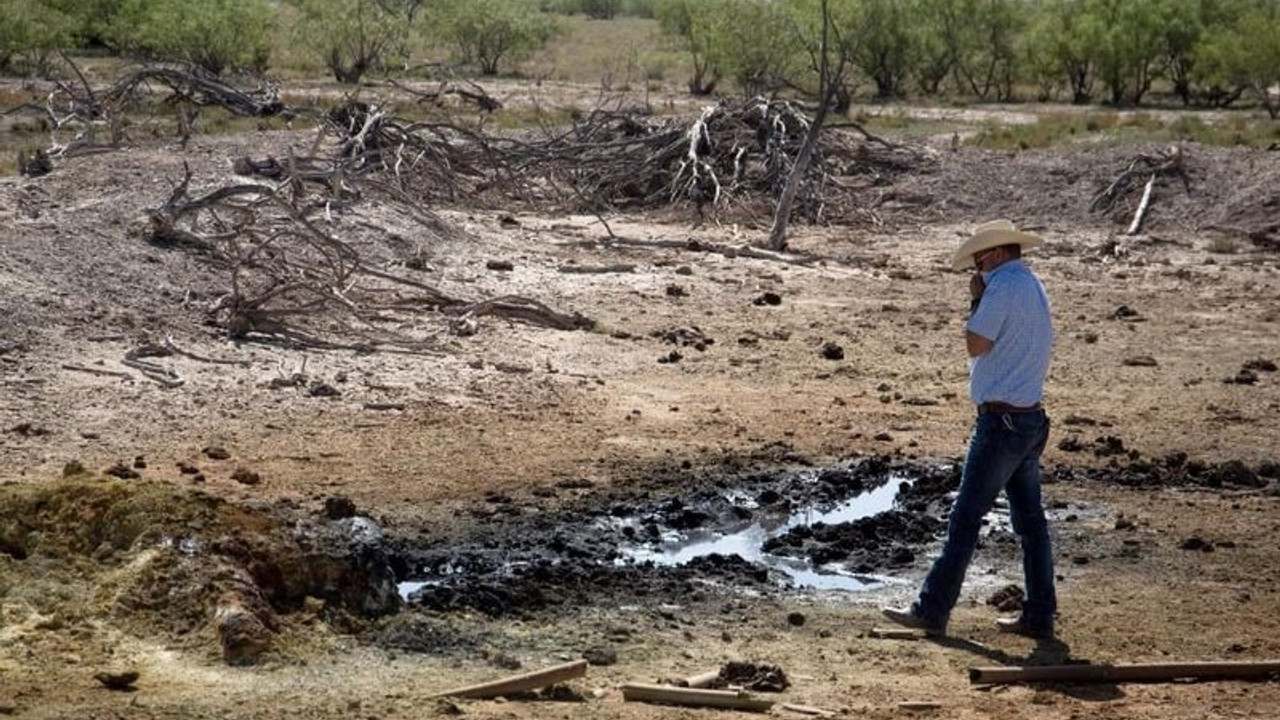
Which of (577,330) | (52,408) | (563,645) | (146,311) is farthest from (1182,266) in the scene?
(563,645)

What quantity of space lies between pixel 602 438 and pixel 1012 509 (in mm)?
3646

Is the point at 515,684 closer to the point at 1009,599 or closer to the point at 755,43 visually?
the point at 1009,599

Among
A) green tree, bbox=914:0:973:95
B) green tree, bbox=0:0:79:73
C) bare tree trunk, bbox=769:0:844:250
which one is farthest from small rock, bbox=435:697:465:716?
green tree, bbox=914:0:973:95

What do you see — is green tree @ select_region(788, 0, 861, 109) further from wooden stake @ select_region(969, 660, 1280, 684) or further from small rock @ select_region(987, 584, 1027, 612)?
wooden stake @ select_region(969, 660, 1280, 684)

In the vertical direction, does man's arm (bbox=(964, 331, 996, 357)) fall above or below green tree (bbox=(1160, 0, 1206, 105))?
below

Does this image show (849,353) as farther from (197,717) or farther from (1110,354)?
(197,717)

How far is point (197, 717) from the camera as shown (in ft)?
19.7

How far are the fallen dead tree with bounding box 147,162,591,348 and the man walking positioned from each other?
5.66m

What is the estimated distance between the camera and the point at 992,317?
286 inches

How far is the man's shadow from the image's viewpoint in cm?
684

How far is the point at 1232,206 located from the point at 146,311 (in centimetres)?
1177

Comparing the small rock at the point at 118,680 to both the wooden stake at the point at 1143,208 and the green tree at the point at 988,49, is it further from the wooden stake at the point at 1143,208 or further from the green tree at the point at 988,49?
the green tree at the point at 988,49

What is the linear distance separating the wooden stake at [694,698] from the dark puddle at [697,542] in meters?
1.21

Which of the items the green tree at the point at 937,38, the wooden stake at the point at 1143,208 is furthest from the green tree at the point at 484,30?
the wooden stake at the point at 1143,208
